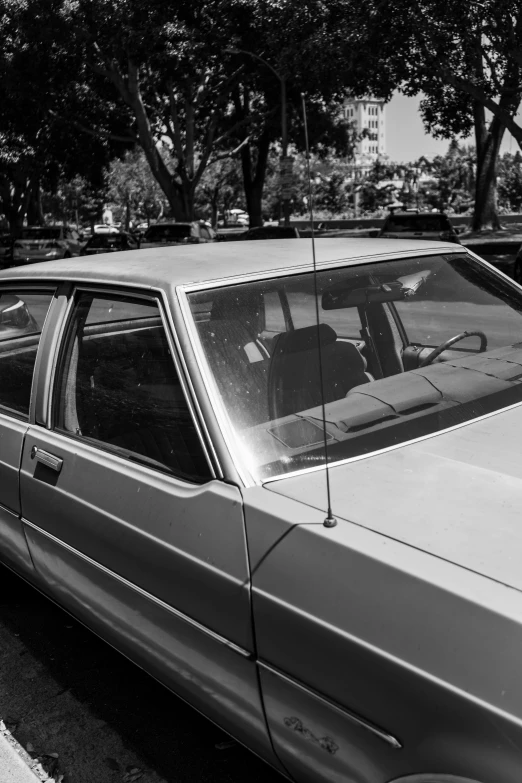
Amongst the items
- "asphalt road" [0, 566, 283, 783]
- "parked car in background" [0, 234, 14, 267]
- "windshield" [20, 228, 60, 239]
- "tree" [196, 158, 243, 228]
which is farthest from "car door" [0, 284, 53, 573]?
"tree" [196, 158, 243, 228]

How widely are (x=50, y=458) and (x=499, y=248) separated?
25.9 meters

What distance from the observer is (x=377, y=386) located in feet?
8.98

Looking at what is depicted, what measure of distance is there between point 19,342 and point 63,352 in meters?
0.82

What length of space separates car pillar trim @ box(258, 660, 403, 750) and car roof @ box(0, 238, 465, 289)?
117 centimetres

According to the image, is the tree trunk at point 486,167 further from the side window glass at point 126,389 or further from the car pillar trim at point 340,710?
the car pillar trim at point 340,710

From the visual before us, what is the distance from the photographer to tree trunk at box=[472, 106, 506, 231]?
96.1ft

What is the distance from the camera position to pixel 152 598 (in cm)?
244

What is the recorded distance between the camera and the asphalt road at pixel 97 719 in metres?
2.72

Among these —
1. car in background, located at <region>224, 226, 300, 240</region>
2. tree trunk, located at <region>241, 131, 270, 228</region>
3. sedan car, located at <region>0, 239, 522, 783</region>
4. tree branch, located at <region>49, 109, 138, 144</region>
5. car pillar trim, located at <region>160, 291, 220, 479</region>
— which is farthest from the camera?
tree trunk, located at <region>241, 131, 270, 228</region>

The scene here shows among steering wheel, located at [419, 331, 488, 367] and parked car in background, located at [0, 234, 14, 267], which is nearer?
steering wheel, located at [419, 331, 488, 367]

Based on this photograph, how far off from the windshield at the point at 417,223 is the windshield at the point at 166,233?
20.4 feet

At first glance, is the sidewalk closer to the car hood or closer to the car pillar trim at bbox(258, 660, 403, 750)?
the car pillar trim at bbox(258, 660, 403, 750)

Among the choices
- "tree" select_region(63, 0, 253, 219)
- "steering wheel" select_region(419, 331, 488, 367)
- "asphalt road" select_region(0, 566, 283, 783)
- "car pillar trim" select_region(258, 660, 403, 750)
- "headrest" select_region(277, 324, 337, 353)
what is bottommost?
"asphalt road" select_region(0, 566, 283, 783)

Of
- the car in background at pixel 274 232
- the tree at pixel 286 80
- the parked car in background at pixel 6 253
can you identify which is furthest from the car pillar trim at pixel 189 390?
the parked car in background at pixel 6 253
